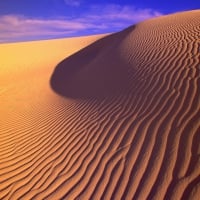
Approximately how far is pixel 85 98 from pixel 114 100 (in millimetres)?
1475

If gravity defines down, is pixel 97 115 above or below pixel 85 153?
above

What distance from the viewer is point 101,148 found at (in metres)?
4.14

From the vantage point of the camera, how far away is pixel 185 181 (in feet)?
9.14

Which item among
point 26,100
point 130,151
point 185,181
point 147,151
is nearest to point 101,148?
point 130,151

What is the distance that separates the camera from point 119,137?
4230 millimetres

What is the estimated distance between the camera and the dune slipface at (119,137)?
315 centimetres

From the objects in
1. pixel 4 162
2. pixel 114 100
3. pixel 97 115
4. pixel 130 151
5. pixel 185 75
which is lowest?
pixel 4 162

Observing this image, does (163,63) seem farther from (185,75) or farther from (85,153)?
(85,153)

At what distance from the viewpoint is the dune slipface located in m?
3.15

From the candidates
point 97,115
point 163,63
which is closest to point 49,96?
point 97,115

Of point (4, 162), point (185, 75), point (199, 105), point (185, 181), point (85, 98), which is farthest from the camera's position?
point (85, 98)

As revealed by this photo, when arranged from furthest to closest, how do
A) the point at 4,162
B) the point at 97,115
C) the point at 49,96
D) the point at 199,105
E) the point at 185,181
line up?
the point at 49,96, the point at 97,115, the point at 4,162, the point at 199,105, the point at 185,181

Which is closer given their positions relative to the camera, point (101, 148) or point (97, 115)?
point (101, 148)

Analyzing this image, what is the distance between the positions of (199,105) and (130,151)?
5.11 feet
